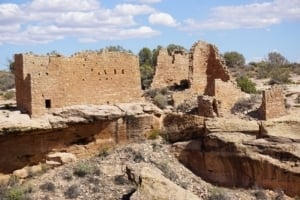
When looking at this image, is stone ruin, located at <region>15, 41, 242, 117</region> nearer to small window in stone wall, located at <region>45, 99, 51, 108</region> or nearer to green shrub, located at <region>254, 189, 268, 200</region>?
small window in stone wall, located at <region>45, 99, 51, 108</region>

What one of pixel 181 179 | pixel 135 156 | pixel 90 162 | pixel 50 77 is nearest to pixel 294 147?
pixel 181 179

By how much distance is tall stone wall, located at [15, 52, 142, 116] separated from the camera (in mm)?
17266

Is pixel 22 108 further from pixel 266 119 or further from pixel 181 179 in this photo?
pixel 266 119

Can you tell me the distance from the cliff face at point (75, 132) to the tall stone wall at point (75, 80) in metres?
0.36

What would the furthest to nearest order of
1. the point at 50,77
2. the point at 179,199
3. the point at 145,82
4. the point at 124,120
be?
the point at 145,82 → the point at 124,120 → the point at 50,77 → the point at 179,199

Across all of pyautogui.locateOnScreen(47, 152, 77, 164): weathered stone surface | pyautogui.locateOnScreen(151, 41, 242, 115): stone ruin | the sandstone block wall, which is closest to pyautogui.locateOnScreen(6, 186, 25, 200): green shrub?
pyautogui.locateOnScreen(47, 152, 77, 164): weathered stone surface

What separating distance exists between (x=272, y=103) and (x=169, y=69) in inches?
262

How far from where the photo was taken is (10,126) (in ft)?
54.2

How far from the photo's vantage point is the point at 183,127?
18.9 m

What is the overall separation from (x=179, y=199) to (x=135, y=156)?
287 inches

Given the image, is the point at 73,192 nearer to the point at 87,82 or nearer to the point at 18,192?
the point at 18,192

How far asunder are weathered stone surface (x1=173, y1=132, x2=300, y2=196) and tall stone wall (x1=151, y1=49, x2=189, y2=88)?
5192mm

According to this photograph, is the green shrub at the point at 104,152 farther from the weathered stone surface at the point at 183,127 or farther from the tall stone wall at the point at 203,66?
the tall stone wall at the point at 203,66

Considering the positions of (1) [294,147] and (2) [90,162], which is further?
(2) [90,162]
